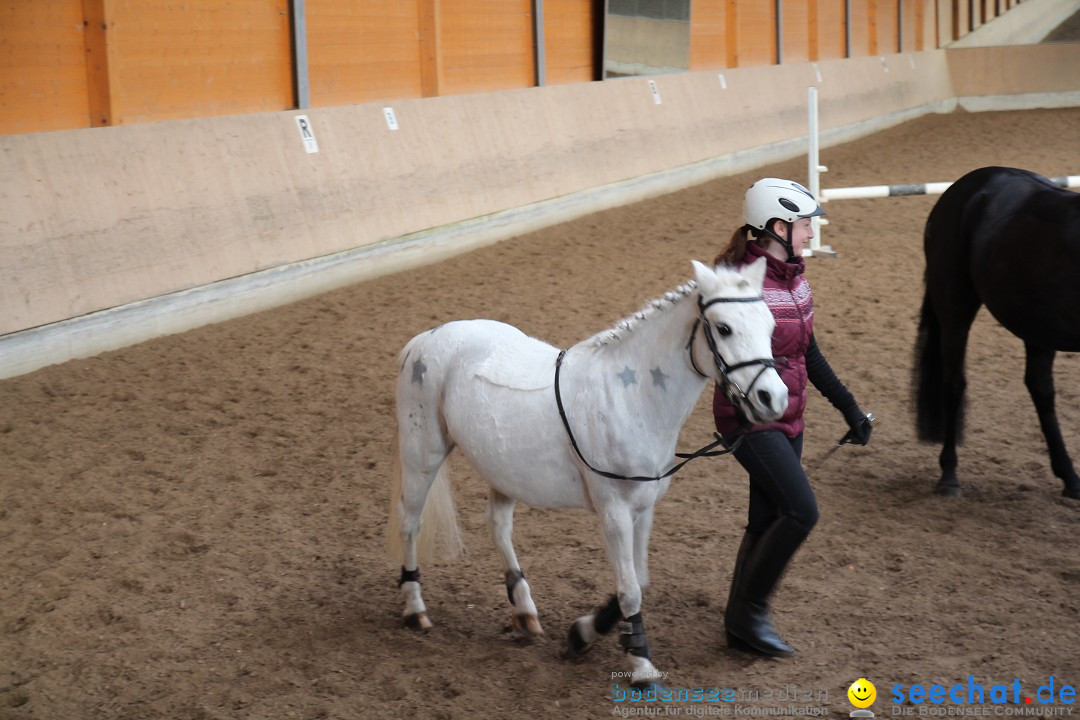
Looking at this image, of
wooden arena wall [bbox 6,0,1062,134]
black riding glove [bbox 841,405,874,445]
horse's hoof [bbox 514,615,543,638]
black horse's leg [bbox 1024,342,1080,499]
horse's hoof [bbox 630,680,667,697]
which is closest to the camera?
horse's hoof [bbox 630,680,667,697]

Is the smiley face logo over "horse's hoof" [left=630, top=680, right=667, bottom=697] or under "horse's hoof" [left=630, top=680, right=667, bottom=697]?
over

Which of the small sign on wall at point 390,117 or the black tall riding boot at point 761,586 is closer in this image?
the black tall riding boot at point 761,586

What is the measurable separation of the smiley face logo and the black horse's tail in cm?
257

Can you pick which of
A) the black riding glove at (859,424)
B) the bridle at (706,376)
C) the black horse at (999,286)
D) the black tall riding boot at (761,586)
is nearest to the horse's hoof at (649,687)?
the black tall riding boot at (761,586)

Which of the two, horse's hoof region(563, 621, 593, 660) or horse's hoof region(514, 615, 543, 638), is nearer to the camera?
horse's hoof region(563, 621, 593, 660)

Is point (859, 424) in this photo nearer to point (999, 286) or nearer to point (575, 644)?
point (575, 644)

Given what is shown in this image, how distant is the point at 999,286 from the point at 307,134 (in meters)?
6.01

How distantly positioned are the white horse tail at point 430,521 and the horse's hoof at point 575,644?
74cm

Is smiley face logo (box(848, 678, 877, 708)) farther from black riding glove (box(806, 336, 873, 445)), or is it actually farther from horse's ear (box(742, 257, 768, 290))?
horse's ear (box(742, 257, 768, 290))

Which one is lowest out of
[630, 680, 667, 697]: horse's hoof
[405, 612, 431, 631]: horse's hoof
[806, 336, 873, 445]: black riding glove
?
[405, 612, 431, 631]: horse's hoof

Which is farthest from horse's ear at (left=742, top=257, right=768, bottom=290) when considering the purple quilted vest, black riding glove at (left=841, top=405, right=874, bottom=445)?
black riding glove at (left=841, top=405, right=874, bottom=445)

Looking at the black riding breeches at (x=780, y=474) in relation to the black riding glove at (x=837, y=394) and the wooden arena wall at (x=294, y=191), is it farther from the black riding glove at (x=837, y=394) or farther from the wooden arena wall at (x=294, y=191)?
the wooden arena wall at (x=294, y=191)

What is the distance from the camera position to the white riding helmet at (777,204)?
3857mm

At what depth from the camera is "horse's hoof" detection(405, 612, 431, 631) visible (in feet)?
14.5
